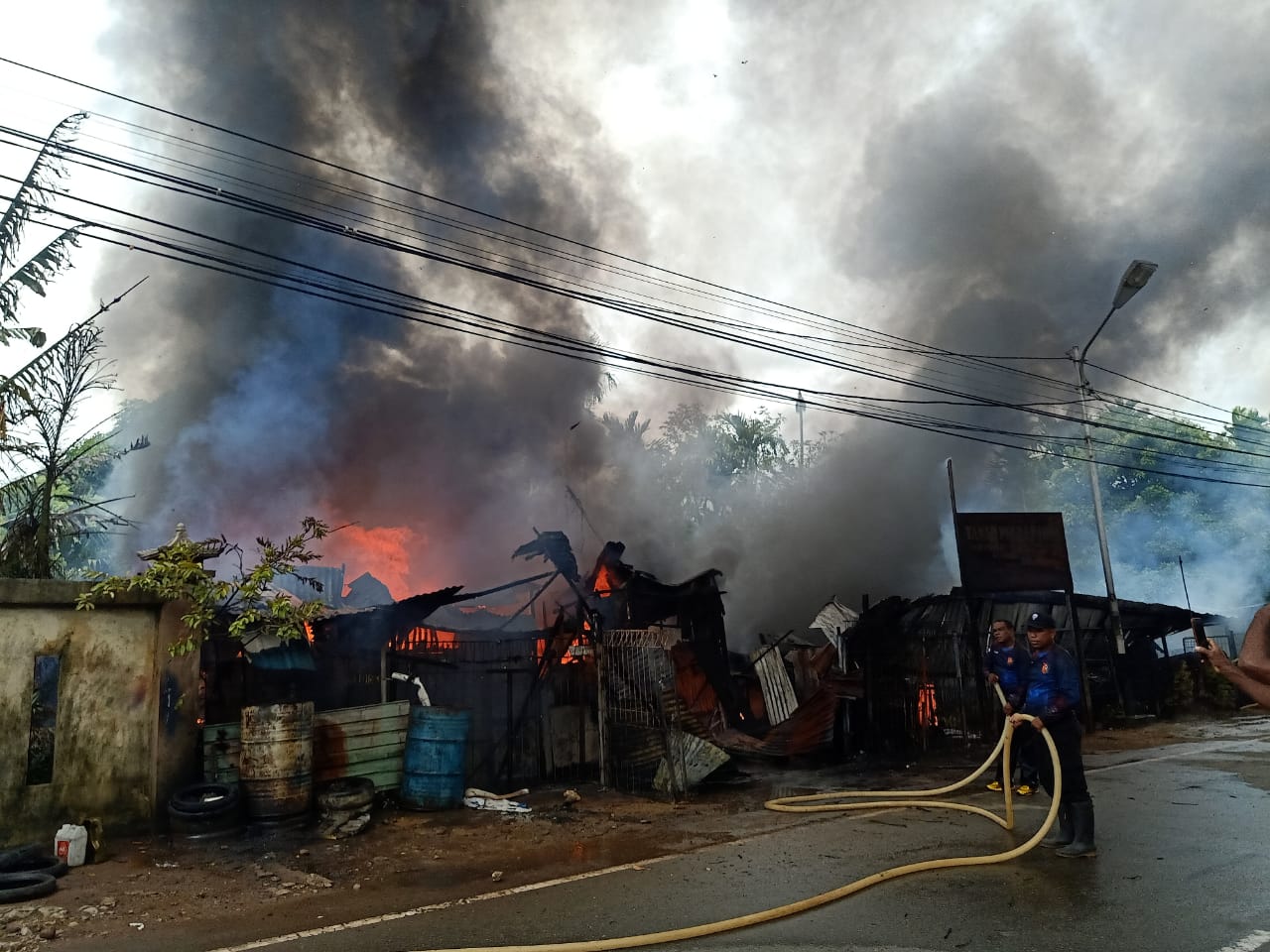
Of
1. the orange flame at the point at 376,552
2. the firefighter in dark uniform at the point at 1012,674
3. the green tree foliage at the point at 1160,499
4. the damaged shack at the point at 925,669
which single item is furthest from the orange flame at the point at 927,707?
the green tree foliage at the point at 1160,499

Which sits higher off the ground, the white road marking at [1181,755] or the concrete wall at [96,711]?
the concrete wall at [96,711]

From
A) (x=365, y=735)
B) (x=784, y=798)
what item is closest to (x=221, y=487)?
(x=365, y=735)

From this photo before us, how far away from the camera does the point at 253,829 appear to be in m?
7.02

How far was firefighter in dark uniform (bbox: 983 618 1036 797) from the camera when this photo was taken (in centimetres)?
748

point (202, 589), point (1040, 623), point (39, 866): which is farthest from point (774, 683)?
point (39, 866)

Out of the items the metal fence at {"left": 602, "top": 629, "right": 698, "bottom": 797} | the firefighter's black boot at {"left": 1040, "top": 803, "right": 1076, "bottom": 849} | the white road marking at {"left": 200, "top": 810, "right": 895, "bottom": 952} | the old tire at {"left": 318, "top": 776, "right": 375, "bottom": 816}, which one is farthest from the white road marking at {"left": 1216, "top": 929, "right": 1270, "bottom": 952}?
the old tire at {"left": 318, "top": 776, "right": 375, "bottom": 816}

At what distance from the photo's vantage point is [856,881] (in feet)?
16.6

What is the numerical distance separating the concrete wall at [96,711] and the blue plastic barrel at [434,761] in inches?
80.0

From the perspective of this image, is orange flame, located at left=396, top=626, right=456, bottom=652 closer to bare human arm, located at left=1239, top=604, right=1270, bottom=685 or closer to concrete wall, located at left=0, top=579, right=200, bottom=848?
concrete wall, located at left=0, top=579, right=200, bottom=848

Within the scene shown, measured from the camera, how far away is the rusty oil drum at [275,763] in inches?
281

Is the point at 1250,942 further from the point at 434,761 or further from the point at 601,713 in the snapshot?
the point at 601,713

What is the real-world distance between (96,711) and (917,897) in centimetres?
695

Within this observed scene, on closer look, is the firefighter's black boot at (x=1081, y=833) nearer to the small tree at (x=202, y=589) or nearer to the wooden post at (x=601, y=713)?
the wooden post at (x=601, y=713)

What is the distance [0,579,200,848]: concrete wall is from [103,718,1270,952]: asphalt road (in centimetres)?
369
